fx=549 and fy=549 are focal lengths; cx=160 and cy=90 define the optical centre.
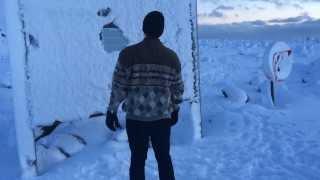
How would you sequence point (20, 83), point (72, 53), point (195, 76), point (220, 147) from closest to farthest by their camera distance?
1. point (20, 83)
2. point (72, 53)
3. point (220, 147)
4. point (195, 76)

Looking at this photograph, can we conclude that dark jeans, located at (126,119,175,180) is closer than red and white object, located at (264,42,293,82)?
Yes

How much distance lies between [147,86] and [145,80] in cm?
5

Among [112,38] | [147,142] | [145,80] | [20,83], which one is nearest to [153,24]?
[145,80]

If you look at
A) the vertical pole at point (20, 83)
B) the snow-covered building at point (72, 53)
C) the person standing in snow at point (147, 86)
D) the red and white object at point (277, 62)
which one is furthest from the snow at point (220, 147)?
the person standing in snow at point (147, 86)

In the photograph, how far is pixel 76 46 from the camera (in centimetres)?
648

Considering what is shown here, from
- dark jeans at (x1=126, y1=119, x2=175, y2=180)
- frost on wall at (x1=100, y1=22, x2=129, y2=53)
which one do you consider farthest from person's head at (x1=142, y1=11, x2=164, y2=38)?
frost on wall at (x1=100, y1=22, x2=129, y2=53)

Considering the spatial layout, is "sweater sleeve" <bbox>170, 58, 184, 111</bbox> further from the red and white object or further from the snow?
the red and white object

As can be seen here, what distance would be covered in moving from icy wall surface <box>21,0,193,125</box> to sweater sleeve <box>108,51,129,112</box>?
1767 mm

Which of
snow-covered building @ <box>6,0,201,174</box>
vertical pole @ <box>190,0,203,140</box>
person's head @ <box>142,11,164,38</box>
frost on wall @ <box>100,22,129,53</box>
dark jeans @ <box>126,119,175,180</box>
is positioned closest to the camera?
person's head @ <box>142,11,164,38</box>

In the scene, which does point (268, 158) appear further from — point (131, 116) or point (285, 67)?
point (285, 67)

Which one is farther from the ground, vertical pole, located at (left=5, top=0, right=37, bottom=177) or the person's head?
the person's head

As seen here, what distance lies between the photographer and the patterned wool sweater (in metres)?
4.50

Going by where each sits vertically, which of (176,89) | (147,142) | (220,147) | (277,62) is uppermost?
(176,89)

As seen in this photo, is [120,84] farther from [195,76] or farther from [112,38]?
[195,76]
